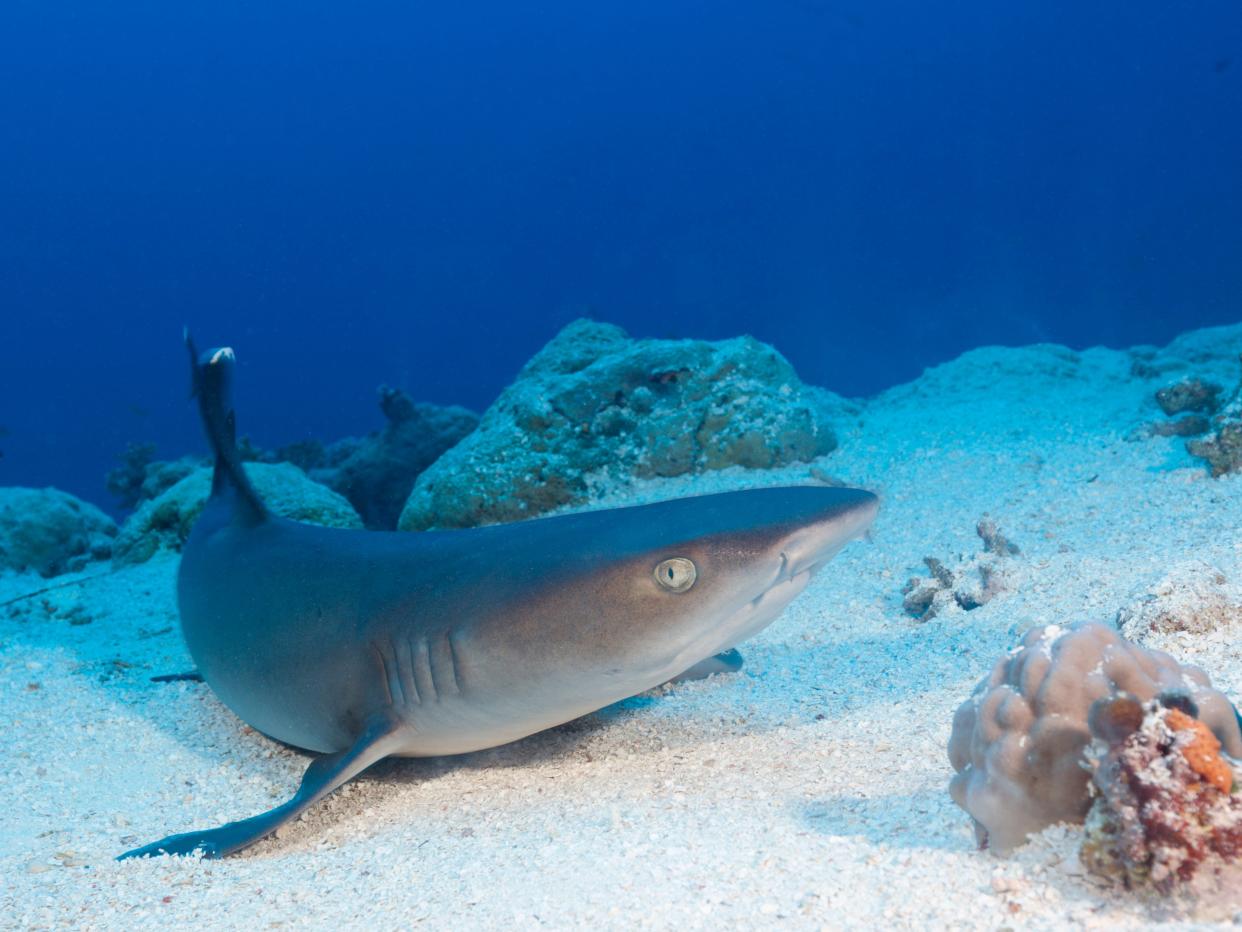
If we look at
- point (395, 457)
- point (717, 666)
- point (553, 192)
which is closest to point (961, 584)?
point (717, 666)

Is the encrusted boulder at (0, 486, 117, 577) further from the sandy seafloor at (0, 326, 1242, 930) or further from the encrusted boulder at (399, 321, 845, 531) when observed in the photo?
the encrusted boulder at (399, 321, 845, 531)

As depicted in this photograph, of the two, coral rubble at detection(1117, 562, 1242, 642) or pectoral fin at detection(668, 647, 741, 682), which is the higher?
pectoral fin at detection(668, 647, 741, 682)

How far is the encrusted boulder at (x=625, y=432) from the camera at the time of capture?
7434 mm

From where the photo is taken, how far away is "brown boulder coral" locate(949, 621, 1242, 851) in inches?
58.9

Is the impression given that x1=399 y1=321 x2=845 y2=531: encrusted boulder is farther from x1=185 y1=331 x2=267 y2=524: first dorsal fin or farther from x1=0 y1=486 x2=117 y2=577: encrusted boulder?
x1=0 y1=486 x2=117 y2=577: encrusted boulder

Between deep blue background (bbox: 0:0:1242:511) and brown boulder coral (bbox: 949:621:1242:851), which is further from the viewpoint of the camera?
deep blue background (bbox: 0:0:1242:511)

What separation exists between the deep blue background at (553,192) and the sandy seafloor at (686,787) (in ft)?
103

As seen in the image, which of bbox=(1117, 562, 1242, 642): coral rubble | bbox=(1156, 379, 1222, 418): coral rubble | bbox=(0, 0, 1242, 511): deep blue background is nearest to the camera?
bbox=(1117, 562, 1242, 642): coral rubble

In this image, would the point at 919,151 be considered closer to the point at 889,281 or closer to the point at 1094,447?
the point at 889,281

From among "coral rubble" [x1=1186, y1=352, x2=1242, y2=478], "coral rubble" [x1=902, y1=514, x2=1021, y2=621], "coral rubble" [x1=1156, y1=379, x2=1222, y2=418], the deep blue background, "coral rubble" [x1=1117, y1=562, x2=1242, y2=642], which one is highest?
the deep blue background

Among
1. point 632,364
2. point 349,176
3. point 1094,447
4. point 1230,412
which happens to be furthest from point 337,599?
point 349,176

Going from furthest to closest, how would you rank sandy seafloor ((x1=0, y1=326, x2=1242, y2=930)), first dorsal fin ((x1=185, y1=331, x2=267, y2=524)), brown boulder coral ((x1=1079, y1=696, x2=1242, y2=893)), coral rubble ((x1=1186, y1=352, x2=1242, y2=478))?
1. coral rubble ((x1=1186, y1=352, x2=1242, y2=478))
2. first dorsal fin ((x1=185, y1=331, x2=267, y2=524))
3. sandy seafloor ((x1=0, y1=326, x2=1242, y2=930))
4. brown boulder coral ((x1=1079, y1=696, x2=1242, y2=893))

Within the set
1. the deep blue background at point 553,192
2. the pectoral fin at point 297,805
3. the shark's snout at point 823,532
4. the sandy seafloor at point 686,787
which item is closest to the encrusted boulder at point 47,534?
the sandy seafloor at point 686,787

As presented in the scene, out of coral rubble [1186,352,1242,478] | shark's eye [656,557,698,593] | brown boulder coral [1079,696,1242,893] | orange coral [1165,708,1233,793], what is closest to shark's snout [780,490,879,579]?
shark's eye [656,557,698,593]
